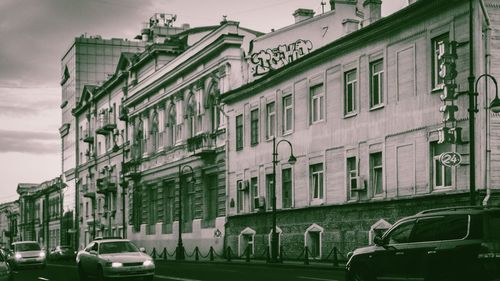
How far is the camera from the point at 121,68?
82000 millimetres

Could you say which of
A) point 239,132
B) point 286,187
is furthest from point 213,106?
point 286,187

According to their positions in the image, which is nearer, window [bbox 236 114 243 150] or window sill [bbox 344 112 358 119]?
window sill [bbox 344 112 358 119]

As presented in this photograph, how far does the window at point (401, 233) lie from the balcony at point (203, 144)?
38143 millimetres

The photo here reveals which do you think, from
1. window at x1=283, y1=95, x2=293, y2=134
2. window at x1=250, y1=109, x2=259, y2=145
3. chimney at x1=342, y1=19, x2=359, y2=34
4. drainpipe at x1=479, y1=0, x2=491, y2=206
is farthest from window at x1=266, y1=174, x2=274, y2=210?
drainpipe at x1=479, y1=0, x2=491, y2=206

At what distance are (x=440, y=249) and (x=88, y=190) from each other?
81.4m

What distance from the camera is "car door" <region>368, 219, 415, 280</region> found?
1836 cm


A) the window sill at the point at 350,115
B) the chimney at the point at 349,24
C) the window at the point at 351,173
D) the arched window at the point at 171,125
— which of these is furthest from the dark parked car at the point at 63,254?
the window sill at the point at 350,115

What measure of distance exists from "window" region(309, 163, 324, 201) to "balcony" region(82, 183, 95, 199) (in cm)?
5187

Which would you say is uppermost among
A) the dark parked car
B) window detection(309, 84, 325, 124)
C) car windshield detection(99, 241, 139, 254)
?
window detection(309, 84, 325, 124)

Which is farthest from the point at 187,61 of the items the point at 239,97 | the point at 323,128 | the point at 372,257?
the point at 372,257

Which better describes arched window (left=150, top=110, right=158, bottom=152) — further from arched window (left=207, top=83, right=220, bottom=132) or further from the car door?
the car door

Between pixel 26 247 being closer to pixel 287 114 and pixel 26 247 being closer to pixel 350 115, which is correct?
pixel 287 114

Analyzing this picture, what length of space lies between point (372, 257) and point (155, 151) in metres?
52.1

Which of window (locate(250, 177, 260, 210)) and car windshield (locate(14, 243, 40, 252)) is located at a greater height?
window (locate(250, 177, 260, 210))
